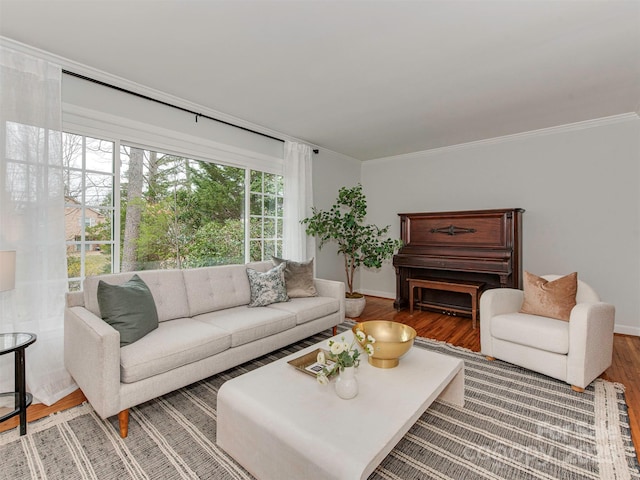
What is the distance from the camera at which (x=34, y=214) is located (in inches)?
86.9

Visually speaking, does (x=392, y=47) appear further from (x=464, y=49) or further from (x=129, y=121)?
(x=129, y=121)

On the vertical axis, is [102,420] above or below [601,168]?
below

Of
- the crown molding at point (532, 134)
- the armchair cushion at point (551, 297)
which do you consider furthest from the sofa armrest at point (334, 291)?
the crown molding at point (532, 134)

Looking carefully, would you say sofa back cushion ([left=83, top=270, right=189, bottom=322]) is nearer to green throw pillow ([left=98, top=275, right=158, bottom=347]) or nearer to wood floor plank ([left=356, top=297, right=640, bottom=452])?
green throw pillow ([left=98, top=275, right=158, bottom=347])

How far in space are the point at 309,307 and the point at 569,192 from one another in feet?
11.5

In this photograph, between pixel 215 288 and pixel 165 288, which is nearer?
pixel 165 288

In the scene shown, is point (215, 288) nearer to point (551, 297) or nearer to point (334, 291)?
point (334, 291)

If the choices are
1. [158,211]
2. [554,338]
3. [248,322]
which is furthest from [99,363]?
[554,338]

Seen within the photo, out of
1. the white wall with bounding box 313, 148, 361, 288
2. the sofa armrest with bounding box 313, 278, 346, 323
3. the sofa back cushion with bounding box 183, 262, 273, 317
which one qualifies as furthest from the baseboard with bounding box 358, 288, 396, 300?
the sofa back cushion with bounding box 183, 262, 273, 317

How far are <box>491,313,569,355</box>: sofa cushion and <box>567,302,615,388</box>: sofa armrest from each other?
68 mm

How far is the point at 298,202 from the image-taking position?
431 centimetres

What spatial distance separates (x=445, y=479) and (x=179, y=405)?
5.52 ft

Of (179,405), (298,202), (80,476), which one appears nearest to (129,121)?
(298,202)

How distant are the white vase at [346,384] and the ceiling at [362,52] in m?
2.00
